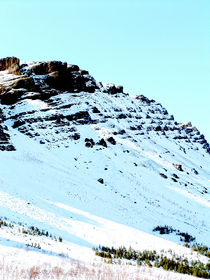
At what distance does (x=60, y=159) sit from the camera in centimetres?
3975

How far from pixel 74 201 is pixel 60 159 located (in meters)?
14.0

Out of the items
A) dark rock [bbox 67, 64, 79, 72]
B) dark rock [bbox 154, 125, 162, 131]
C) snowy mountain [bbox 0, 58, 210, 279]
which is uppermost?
dark rock [bbox 67, 64, 79, 72]

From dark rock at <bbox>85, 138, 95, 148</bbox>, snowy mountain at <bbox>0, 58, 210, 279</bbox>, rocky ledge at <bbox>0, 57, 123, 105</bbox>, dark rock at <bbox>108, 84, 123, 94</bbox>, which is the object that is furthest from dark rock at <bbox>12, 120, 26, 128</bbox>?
dark rock at <bbox>108, 84, 123, 94</bbox>

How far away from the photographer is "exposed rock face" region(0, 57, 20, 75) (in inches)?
2490

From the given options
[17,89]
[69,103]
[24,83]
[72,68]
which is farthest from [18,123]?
[72,68]

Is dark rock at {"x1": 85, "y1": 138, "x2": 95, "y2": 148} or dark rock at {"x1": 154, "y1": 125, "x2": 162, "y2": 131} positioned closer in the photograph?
dark rock at {"x1": 85, "y1": 138, "x2": 95, "y2": 148}

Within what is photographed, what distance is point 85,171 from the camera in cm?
3781

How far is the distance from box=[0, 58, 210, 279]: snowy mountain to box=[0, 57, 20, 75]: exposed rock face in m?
0.34

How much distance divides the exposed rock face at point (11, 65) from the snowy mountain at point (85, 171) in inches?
13.4

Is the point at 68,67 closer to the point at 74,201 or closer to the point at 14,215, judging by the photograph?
the point at 74,201

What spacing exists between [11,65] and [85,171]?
140ft

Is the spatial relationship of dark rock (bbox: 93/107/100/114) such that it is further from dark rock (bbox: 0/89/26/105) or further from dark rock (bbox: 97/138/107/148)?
dark rock (bbox: 0/89/26/105)

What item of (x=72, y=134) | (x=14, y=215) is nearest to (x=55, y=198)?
(x=14, y=215)

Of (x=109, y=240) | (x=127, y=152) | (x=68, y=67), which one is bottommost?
(x=109, y=240)
